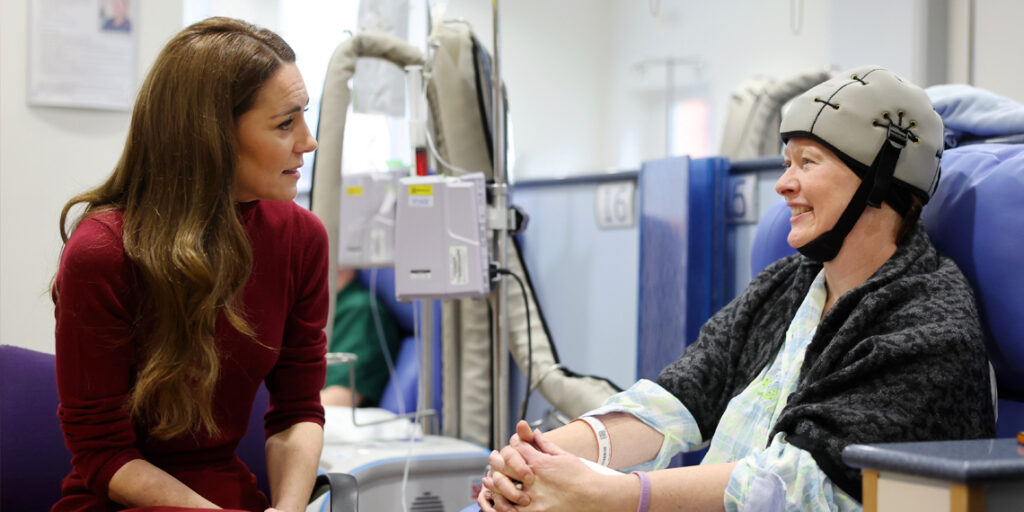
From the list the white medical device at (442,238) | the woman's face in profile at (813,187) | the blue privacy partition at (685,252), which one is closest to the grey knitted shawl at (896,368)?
the woman's face in profile at (813,187)

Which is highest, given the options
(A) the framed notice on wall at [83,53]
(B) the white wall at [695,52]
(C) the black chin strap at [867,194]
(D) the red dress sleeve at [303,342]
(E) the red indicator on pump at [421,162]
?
(B) the white wall at [695,52]

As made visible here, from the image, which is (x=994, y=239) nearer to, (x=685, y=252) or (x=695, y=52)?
(x=685, y=252)

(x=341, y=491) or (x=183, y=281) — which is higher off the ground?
(x=183, y=281)

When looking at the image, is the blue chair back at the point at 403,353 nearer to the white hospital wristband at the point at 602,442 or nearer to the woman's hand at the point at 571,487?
the white hospital wristband at the point at 602,442

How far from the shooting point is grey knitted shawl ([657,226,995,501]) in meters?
1.16

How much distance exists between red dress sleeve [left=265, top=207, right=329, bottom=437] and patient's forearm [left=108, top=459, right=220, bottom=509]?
245mm

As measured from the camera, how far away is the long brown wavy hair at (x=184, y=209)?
130 centimetres

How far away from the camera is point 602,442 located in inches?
57.1

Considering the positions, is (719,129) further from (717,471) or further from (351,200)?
(717,471)

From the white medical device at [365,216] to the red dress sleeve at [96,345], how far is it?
4.31 feet

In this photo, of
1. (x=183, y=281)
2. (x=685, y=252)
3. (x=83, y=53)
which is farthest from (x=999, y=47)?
(x=183, y=281)

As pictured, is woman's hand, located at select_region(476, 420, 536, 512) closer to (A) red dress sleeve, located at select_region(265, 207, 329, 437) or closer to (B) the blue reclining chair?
(A) red dress sleeve, located at select_region(265, 207, 329, 437)

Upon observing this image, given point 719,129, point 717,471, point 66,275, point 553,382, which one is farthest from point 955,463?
point 719,129

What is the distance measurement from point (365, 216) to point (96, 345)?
138 centimetres
